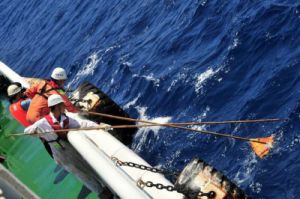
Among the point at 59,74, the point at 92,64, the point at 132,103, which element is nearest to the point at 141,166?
the point at 59,74

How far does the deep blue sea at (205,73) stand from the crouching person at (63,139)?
238cm

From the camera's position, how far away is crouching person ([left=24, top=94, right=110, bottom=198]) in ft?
35.4

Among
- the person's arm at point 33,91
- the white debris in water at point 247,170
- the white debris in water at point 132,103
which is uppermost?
the white debris in water at point 132,103

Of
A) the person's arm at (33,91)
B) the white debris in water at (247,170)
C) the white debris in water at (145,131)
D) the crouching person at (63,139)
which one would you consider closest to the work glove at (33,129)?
the crouching person at (63,139)

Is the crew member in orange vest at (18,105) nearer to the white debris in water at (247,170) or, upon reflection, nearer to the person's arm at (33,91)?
the person's arm at (33,91)

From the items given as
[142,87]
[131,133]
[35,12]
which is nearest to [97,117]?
[131,133]

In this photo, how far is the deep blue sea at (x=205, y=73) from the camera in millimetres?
11883

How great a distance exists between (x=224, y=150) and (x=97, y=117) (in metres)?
4.28

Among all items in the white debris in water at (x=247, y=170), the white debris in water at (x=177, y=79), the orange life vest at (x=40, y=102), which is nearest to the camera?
the white debris in water at (x=247, y=170)

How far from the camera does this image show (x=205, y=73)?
1634 cm

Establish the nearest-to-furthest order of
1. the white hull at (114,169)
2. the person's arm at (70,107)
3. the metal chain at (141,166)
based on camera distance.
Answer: the white hull at (114,169), the metal chain at (141,166), the person's arm at (70,107)

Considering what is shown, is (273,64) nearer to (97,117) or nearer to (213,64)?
(213,64)

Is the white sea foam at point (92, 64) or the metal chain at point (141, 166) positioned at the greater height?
the white sea foam at point (92, 64)

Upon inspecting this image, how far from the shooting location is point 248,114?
1319 cm
